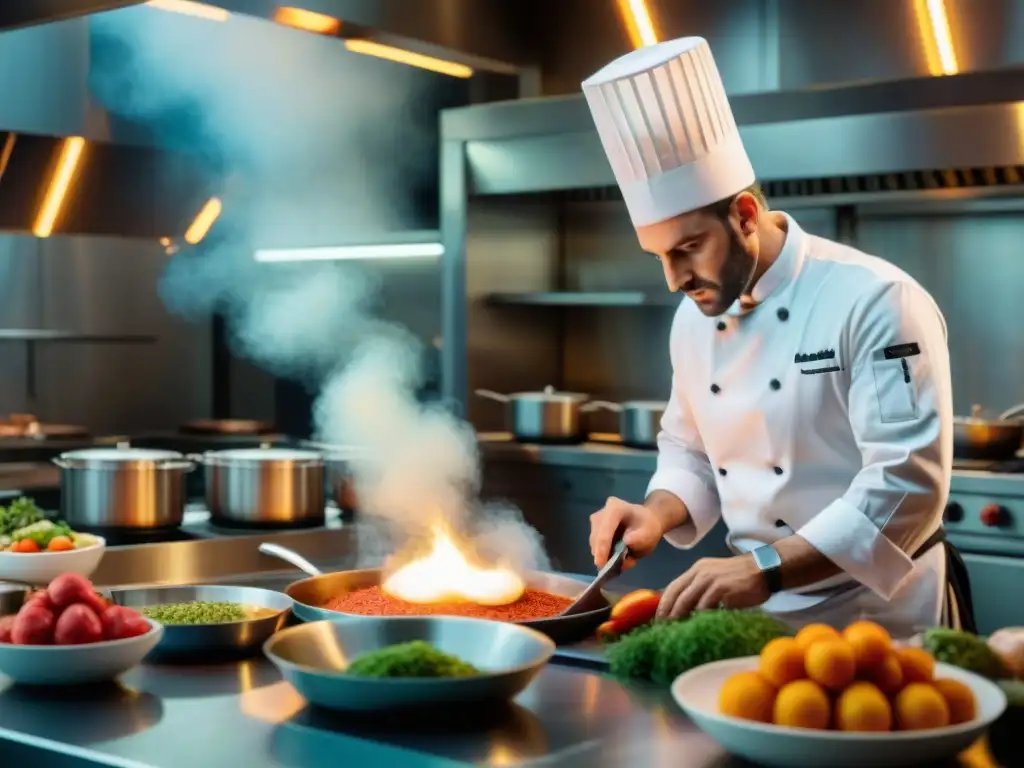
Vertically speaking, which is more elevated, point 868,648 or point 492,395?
point 492,395

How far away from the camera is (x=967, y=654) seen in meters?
1.64

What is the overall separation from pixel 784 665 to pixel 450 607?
74 centimetres

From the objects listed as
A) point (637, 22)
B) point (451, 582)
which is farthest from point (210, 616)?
point (637, 22)

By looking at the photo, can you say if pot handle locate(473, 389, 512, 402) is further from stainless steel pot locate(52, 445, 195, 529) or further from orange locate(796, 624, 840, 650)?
orange locate(796, 624, 840, 650)

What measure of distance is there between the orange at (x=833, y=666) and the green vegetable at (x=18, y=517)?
7.24 ft

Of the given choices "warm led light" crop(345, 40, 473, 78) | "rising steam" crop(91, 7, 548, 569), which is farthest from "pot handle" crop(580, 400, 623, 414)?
"warm led light" crop(345, 40, 473, 78)

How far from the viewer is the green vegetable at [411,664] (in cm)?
163

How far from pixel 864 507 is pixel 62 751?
4.47ft

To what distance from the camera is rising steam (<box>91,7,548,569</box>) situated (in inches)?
203

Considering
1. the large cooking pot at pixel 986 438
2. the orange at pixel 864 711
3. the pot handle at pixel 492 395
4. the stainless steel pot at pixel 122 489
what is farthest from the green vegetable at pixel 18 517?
the large cooking pot at pixel 986 438

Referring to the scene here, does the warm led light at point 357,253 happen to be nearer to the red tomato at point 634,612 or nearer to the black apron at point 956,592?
the black apron at point 956,592

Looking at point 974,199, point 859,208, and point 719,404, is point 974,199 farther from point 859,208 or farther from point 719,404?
point 719,404

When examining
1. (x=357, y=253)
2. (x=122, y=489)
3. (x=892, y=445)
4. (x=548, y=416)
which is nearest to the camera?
(x=892, y=445)

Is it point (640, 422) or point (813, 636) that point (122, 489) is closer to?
point (640, 422)
